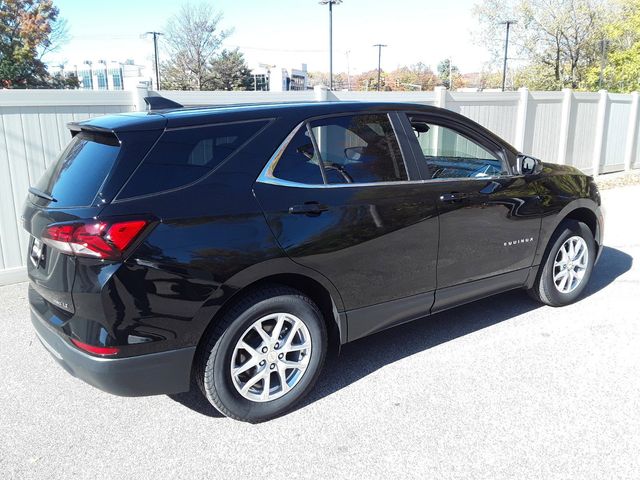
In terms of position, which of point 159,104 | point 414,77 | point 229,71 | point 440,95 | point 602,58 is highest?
point 414,77

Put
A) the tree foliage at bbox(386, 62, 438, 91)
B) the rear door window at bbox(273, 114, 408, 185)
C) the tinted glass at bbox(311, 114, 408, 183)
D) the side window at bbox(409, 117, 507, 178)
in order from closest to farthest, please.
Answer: the rear door window at bbox(273, 114, 408, 185) → the tinted glass at bbox(311, 114, 408, 183) → the side window at bbox(409, 117, 507, 178) → the tree foliage at bbox(386, 62, 438, 91)

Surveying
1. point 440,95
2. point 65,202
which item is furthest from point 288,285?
point 440,95

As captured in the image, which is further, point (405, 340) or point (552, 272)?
point (552, 272)

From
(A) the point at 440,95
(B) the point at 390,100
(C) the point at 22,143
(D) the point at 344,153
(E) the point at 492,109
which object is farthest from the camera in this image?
(E) the point at 492,109

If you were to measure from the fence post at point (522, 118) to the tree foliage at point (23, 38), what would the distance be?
4489 centimetres

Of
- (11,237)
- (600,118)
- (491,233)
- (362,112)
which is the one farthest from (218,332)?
(600,118)

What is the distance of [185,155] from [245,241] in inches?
21.4

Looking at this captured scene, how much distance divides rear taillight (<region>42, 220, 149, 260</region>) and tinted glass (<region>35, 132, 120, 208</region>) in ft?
0.50

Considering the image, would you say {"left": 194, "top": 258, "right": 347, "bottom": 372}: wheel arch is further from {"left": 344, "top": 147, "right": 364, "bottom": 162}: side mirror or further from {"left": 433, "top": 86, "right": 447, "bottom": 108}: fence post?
{"left": 433, "top": 86, "right": 447, "bottom": 108}: fence post

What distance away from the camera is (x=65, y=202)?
9.24 feet

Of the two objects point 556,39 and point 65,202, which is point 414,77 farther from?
point 65,202

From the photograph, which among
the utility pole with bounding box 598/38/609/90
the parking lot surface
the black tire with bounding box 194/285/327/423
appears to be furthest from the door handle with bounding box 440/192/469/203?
the utility pole with bounding box 598/38/609/90

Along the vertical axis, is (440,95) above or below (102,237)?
above

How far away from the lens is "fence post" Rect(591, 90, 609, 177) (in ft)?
43.9
